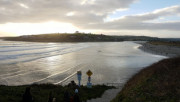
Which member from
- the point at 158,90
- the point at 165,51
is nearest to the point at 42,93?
the point at 158,90

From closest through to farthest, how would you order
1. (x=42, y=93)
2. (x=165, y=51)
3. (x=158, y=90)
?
(x=158, y=90) < (x=42, y=93) < (x=165, y=51)

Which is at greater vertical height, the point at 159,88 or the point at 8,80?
the point at 159,88

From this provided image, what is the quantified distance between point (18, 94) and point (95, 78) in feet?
36.9

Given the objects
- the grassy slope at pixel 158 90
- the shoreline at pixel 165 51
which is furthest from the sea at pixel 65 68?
the shoreline at pixel 165 51

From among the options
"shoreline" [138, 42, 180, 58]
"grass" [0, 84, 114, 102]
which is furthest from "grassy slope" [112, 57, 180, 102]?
"shoreline" [138, 42, 180, 58]

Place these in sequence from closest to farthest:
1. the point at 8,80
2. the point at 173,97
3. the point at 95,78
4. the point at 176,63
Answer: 1. the point at 173,97
2. the point at 176,63
3. the point at 8,80
4. the point at 95,78

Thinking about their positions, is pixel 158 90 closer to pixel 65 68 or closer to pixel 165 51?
pixel 65 68

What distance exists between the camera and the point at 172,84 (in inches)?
455

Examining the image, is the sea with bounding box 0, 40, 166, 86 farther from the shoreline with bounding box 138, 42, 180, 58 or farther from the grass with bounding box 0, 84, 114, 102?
the shoreline with bounding box 138, 42, 180, 58

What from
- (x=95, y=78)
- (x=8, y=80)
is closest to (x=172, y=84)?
(x=95, y=78)

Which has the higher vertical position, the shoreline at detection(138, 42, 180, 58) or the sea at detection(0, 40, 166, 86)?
the shoreline at detection(138, 42, 180, 58)

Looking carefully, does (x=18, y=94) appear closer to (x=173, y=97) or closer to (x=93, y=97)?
(x=93, y=97)

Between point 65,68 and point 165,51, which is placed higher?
point 165,51

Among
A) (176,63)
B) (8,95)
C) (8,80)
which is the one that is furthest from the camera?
(8,80)
